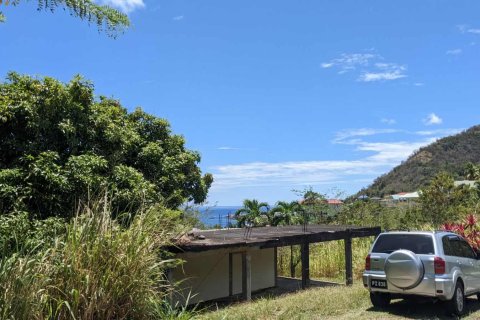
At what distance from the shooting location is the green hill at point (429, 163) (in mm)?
86625

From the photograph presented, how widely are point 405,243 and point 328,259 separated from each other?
10.1 m

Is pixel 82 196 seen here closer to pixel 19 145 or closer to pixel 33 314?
pixel 19 145

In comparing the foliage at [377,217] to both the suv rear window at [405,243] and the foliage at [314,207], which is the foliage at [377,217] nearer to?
the foliage at [314,207]

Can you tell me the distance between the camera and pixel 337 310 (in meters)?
11.2

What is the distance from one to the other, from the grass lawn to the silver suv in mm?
432

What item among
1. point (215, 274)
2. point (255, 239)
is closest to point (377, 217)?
point (215, 274)

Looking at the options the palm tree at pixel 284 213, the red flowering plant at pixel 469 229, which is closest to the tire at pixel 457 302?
the red flowering plant at pixel 469 229

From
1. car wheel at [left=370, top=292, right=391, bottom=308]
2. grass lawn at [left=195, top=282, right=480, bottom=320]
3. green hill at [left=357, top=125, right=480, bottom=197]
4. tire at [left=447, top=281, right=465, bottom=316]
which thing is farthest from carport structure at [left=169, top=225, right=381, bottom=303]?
green hill at [left=357, top=125, right=480, bottom=197]

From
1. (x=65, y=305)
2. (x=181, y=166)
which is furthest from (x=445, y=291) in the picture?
(x=181, y=166)

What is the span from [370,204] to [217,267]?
16.2m

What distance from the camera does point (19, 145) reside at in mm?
9727

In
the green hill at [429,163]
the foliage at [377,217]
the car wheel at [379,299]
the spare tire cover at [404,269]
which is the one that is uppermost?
the green hill at [429,163]

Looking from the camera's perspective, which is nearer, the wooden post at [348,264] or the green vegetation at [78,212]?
the green vegetation at [78,212]

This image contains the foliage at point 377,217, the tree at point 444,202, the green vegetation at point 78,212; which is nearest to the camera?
the green vegetation at point 78,212
